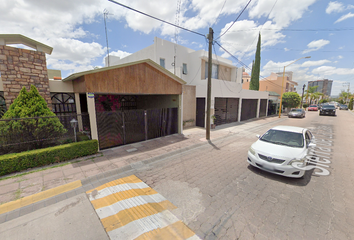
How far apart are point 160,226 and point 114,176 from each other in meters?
2.92

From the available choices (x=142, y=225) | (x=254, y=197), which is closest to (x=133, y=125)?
(x=142, y=225)

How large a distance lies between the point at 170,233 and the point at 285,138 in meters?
5.39

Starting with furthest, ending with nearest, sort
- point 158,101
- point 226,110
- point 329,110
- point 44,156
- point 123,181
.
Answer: point 329,110 < point 226,110 < point 158,101 < point 44,156 < point 123,181

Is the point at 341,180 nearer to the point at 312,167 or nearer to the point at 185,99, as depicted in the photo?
the point at 312,167

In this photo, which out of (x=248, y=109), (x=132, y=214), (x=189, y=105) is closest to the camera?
(x=132, y=214)

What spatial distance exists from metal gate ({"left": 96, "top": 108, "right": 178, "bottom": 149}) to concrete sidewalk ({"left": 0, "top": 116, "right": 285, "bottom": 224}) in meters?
0.63

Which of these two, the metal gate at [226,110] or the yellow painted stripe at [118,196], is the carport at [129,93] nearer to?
the yellow painted stripe at [118,196]

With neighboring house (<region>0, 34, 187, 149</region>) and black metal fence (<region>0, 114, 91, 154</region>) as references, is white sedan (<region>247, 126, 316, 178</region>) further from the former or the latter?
black metal fence (<region>0, 114, 91, 154</region>)

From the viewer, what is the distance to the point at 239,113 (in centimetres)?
1705

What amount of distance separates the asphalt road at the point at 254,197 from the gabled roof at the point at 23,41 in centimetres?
765

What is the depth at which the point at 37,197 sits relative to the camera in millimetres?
4102

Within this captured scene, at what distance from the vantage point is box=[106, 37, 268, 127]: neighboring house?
43.7ft

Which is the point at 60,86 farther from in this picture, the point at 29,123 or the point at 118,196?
the point at 118,196

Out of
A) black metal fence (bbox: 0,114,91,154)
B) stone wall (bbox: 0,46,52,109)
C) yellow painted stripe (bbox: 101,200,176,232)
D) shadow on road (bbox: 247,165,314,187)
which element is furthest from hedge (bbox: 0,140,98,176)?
shadow on road (bbox: 247,165,314,187)
